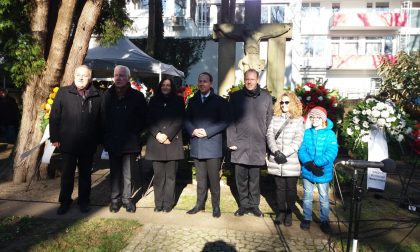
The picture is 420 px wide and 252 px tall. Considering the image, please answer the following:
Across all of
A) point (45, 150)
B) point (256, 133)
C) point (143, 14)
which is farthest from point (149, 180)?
point (143, 14)

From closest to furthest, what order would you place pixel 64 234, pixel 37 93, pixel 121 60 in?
1. pixel 64 234
2. pixel 37 93
3. pixel 121 60

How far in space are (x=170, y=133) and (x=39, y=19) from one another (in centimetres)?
330

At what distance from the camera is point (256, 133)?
15.7 ft

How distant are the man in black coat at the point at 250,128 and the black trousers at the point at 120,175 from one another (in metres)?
1.39

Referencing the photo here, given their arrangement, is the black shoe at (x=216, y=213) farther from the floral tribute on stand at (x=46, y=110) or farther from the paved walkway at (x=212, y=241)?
the floral tribute on stand at (x=46, y=110)

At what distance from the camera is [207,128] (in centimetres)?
481

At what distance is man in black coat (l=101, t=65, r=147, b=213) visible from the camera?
15.9ft

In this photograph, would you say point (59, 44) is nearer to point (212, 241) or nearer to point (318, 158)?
point (212, 241)

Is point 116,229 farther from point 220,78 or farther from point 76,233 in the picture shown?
point 220,78

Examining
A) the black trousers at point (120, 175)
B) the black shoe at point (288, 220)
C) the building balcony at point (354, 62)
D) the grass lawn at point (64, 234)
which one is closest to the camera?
the grass lawn at point (64, 234)

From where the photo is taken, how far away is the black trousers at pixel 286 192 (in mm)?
4586

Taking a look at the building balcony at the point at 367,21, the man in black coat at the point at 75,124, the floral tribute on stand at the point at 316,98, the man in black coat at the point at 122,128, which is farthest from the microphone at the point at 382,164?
the building balcony at the point at 367,21

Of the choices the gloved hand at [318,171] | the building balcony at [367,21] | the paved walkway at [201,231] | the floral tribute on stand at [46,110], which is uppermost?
the building balcony at [367,21]

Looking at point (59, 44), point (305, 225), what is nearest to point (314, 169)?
point (305, 225)
